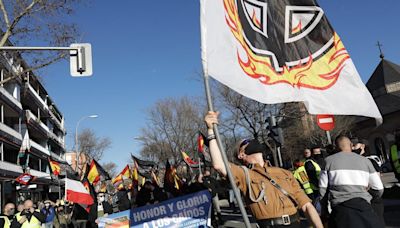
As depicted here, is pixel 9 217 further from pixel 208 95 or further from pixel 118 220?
pixel 208 95

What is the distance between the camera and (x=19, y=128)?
42.5 meters

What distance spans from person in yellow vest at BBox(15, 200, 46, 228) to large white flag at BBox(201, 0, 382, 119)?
8287mm

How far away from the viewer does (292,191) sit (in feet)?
11.5

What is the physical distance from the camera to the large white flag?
3.47m

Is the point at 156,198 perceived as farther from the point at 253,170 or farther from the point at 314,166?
the point at 253,170

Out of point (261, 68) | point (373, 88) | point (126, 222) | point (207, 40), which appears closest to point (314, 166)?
point (126, 222)

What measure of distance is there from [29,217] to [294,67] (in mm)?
8851

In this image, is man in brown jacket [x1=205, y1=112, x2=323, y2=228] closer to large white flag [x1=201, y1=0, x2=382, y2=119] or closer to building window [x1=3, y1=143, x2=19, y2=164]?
large white flag [x1=201, y1=0, x2=382, y2=119]

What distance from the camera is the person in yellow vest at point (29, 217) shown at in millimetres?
9947

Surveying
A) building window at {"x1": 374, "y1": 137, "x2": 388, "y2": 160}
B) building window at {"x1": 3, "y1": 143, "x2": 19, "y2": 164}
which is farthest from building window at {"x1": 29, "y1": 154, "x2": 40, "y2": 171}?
building window at {"x1": 374, "y1": 137, "x2": 388, "y2": 160}

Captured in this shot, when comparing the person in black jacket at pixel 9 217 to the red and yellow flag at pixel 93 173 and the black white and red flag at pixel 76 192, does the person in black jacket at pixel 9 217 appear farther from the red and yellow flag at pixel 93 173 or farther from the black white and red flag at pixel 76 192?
the red and yellow flag at pixel 93 173

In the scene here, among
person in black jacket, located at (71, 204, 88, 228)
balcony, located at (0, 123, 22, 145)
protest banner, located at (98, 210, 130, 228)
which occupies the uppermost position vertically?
balcony, located at (0, 123, 22, 145)

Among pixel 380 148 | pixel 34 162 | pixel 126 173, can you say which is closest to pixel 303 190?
pixel 126 173

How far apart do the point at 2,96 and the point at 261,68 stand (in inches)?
1383
